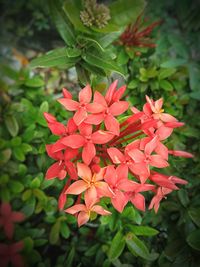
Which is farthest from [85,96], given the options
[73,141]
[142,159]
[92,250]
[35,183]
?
[92,250]

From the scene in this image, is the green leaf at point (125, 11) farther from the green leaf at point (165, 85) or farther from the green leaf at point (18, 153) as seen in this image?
the green leaf at point (18, 153)

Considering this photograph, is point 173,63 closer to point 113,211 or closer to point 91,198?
point 113,211

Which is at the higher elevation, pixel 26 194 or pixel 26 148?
pixel 26 148

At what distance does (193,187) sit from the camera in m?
1.33

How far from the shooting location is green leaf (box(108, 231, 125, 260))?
1.08 meters

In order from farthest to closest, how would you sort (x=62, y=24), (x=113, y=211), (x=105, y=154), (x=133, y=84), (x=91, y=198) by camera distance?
(x=133, y=84) < (x=113, y=211) < (x=62, y=24) < (x=105, y=154) < (x=91, y=198)

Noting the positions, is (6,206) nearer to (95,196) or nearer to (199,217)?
(95,196)

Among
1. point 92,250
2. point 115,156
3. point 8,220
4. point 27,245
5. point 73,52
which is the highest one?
point 73,52

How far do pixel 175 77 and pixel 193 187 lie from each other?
1.82 feet

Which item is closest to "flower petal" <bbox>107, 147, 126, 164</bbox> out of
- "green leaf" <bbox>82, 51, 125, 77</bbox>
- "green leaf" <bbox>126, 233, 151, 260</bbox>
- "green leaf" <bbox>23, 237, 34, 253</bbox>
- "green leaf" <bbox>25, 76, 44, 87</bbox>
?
"green leaf" <bbox>82, 51, 125, 77</bbox>

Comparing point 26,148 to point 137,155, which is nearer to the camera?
point 137,155

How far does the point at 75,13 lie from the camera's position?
971 millimetres

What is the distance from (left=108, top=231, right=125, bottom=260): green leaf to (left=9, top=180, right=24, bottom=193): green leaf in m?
0.45

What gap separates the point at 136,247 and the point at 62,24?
2.81 ft
